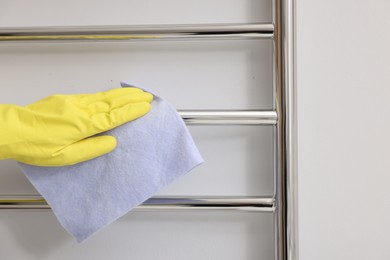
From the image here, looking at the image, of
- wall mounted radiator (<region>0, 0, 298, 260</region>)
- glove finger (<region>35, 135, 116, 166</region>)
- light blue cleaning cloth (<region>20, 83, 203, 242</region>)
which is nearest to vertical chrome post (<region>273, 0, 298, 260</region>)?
wall mounted radiator (<region>0, 0, 298, 260</region>)

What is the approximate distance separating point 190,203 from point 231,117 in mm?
176

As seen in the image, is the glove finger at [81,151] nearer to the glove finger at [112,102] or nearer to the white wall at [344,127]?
the glove finger at [112,102]

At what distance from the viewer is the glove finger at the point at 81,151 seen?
2.31 ft

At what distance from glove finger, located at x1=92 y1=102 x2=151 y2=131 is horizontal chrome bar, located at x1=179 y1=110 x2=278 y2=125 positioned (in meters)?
0.10

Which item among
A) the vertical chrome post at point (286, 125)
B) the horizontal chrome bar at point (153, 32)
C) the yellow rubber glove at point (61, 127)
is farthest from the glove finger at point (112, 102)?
the vertical chrome post at point (286, 125)

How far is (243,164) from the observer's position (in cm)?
90

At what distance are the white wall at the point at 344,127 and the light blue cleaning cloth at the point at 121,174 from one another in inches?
10.9

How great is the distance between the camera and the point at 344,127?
2.91ft

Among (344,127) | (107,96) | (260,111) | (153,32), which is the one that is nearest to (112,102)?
(107,96)

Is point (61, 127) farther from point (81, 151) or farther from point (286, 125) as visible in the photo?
point (286, 125)

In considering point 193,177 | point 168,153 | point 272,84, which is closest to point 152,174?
point 168,153

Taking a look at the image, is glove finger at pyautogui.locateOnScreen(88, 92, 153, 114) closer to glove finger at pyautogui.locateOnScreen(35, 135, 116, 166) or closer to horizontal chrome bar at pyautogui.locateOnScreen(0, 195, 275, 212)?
glove finger at pyautogui.locateOnScreen(35, 135, 116, 166)

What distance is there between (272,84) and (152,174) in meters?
0.31

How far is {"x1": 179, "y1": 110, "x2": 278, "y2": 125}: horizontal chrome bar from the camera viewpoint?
0.80 metres
